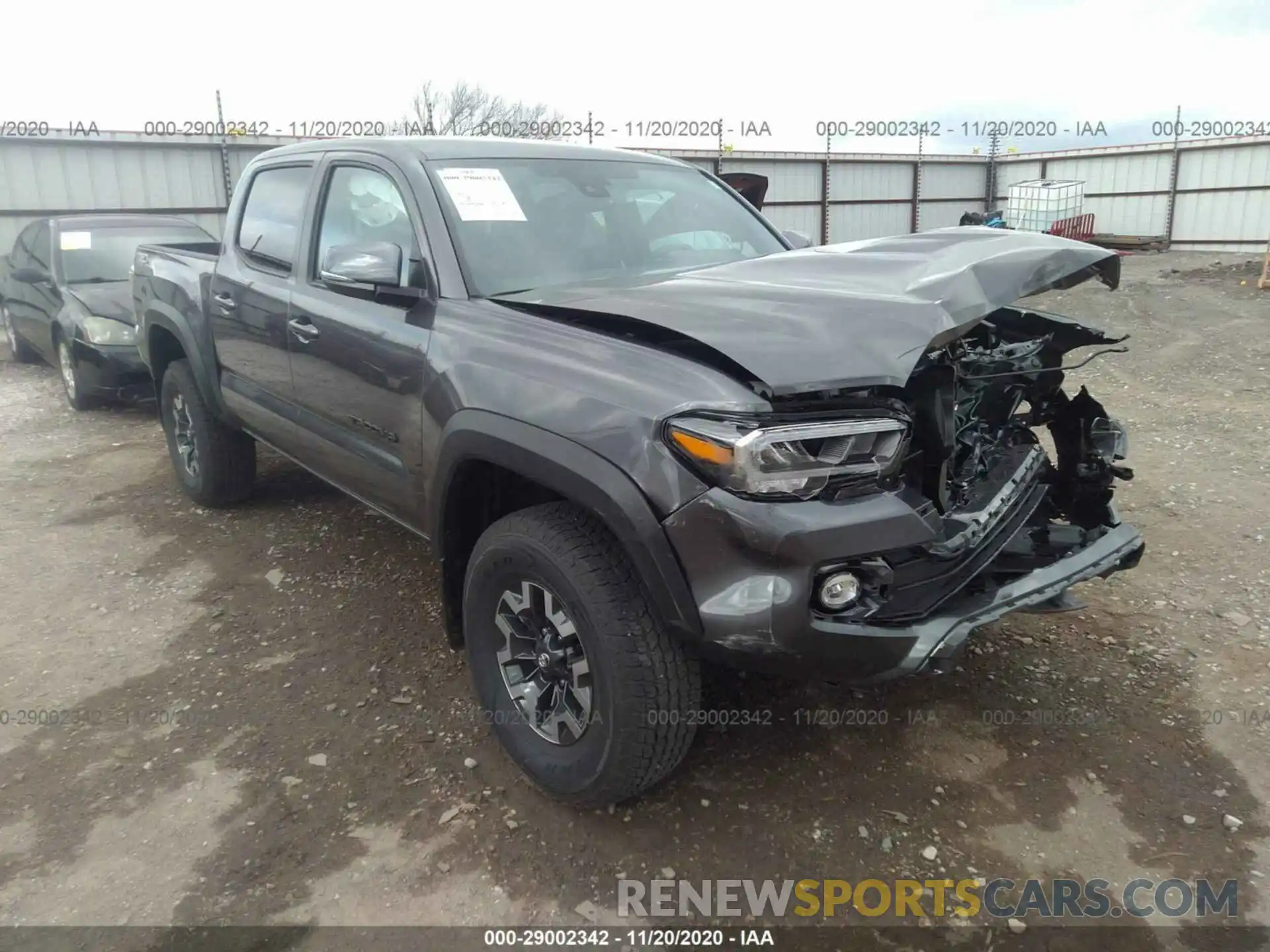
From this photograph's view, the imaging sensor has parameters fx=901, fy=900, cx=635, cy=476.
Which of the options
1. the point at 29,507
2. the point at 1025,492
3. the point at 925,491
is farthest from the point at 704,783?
the point at 29,507

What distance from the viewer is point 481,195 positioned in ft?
10.3

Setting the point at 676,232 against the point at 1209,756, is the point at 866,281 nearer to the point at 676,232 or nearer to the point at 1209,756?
the point at 676,232

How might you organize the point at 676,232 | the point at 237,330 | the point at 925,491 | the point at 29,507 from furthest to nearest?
the point at 29,507 < the point at 237,330 < the point at 676,232 < the point at 925,491

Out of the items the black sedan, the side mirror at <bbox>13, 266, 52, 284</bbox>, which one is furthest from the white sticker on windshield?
the side mirror at <bbox>13, 266, 52, 284</bbox>

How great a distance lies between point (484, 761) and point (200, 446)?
9.65 feet

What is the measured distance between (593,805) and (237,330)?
283cm

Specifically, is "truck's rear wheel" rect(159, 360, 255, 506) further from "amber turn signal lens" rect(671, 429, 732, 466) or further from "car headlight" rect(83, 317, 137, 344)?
"amber turn signal lens" rect(671, 429, 732, 466)

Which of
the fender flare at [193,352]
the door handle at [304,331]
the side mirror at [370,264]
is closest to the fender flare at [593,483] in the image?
the side mirror at [370,264]

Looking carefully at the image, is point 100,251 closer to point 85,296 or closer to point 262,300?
point 85,296

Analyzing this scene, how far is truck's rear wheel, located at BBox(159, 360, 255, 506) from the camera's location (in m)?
4.83

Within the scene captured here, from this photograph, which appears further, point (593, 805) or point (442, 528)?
point (442, 528)

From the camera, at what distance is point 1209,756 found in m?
2.81

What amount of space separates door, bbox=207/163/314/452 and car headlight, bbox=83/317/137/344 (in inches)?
128

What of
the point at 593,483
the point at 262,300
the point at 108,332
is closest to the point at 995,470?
the point at 593,483
